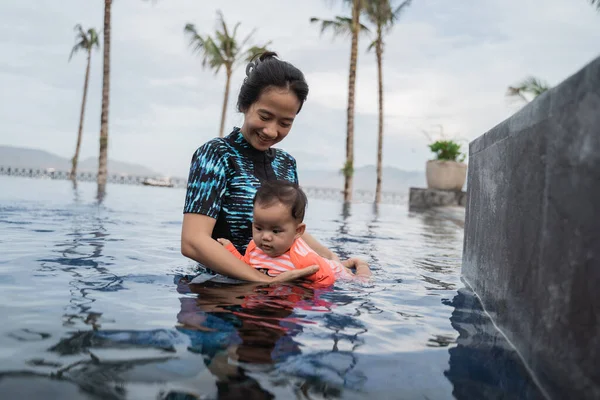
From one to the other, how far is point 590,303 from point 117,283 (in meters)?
2.48

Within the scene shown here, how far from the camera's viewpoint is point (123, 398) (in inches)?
62.5

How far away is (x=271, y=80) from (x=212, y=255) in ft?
3.43

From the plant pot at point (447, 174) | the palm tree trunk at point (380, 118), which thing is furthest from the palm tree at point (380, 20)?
the plant pot at point (447, 174)

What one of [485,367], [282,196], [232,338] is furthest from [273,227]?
[485,367]

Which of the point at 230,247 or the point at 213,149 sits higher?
the point at 213,149

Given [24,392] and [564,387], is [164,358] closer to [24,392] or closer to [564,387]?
[24,392]

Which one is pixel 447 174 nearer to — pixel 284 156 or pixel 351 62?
pixel 351 62

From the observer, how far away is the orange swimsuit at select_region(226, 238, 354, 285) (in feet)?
11.0

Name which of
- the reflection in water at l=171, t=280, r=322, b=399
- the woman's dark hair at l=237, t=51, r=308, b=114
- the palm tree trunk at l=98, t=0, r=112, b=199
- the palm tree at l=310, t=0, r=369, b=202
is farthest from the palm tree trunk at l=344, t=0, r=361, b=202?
the reflection in water at l=171, t=280, r=322, b=399

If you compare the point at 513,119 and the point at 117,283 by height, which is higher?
the point at 513,119

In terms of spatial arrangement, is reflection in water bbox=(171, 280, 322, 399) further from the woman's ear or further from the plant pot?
the plant pot

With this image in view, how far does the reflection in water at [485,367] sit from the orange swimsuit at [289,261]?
86 cm

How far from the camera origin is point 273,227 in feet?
10.7

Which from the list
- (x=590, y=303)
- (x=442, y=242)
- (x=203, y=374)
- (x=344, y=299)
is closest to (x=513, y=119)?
(x=344, y=299)
